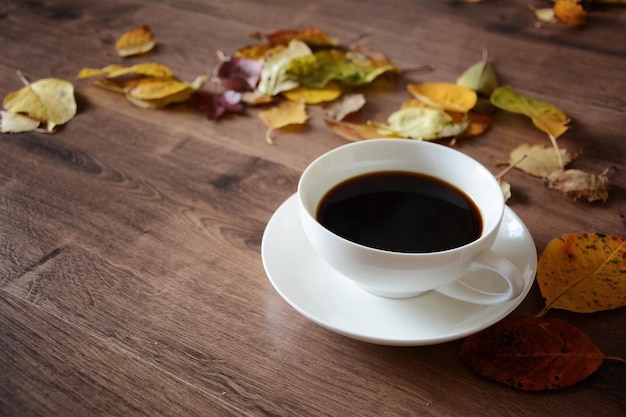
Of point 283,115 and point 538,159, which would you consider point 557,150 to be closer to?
point 538,159

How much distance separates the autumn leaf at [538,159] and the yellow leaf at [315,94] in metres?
0.25

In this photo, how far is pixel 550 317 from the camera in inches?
20.1

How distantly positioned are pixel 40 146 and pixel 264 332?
16.7 inches

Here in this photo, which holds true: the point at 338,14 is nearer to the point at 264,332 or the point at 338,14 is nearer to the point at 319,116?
the point at 319,116

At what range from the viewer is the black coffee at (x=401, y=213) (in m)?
0.49

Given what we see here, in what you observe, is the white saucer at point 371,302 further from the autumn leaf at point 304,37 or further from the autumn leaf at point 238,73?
the autumn leaf at point 304,37

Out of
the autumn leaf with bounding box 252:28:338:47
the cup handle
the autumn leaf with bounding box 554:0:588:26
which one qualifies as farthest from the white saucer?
the autumn leaf with bounding box 554:0:588:26

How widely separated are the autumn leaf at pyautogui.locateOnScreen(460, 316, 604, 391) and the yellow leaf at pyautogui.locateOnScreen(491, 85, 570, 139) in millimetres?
315

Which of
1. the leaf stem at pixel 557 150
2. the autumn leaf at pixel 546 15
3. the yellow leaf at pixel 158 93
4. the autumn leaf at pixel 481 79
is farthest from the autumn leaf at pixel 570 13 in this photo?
the yellow leaf at pixel 158 93

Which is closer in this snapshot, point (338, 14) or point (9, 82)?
point (9, 82)

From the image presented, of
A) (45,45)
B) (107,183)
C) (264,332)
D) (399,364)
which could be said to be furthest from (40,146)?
(399,364)

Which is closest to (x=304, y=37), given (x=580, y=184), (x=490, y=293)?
(x=580, y=184)

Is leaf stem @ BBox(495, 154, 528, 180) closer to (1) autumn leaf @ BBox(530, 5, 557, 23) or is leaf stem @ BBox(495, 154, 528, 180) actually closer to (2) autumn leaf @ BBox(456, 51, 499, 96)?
(2) autumn leaf @ BBox(456, 51, 499, 96)

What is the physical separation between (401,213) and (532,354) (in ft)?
0.50
